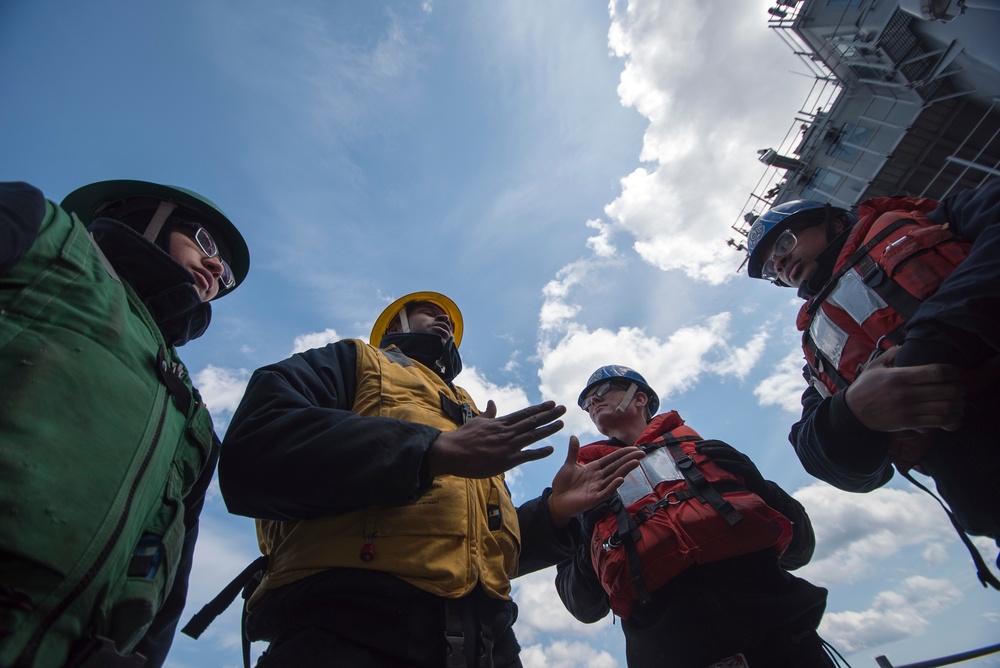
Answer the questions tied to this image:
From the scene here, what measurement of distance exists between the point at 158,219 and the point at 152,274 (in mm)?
826

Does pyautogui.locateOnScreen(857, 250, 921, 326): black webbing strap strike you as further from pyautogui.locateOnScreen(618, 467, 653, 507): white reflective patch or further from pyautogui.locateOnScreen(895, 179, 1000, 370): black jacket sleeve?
pyautogui.locateOnScreen(618, 467, 653, 507): white reflective patch

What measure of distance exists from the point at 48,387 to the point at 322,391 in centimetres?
119

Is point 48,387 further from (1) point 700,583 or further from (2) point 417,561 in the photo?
(1) point 700,583

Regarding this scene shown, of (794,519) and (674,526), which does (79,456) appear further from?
(794,519)

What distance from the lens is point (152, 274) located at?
2117mm

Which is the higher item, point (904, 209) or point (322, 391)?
point (904, 209)

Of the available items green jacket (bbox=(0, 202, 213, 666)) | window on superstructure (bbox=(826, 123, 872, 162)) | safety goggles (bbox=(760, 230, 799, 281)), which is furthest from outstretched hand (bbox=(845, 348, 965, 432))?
window on superstructure (bbox=(826, 123, 872, 162))

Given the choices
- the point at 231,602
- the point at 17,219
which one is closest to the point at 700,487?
the point at 231,602

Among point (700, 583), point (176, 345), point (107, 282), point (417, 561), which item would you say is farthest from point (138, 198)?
point (700, 583)

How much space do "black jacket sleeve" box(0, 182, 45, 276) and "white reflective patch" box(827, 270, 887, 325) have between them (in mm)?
4129

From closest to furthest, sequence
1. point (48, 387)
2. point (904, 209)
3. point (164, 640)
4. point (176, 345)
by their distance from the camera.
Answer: point (48, 387) → point (164, 640) → point (176, 345) → point (904, 209)

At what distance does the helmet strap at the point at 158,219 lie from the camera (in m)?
2.60

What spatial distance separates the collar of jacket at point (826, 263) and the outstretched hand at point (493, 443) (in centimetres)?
277

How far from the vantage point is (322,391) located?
7.86ft
